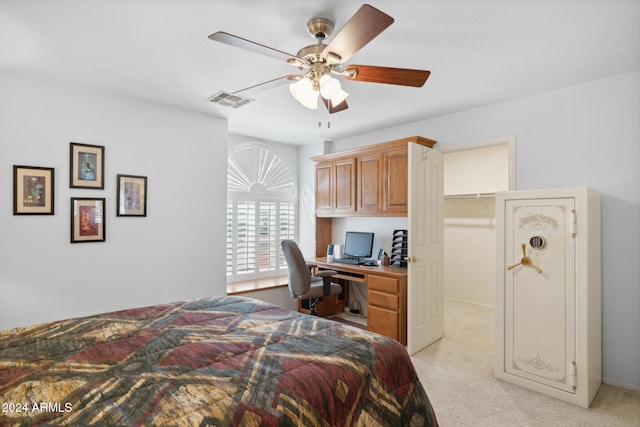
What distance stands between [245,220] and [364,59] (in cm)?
297

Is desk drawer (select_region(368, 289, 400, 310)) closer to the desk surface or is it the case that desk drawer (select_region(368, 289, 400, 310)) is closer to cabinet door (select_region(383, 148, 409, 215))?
the desk surface

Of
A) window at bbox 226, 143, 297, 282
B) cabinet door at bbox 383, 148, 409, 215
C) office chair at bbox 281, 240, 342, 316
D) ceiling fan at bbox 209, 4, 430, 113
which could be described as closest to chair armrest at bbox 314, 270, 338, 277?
office chair at bbox 281, 240, 342, 316

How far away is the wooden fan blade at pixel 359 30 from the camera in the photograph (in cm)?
Answer: 144

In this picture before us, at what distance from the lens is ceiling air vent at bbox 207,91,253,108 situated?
3160 millimetres

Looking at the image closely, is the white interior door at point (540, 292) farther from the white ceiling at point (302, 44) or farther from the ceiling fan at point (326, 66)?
the ceiling fan at point (326, 66)

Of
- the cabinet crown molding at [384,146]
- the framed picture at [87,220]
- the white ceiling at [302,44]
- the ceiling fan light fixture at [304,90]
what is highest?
the white ceiling at [302,44]

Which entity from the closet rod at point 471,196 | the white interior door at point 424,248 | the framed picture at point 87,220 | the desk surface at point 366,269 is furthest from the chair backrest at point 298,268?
the closet rod at point 471,196

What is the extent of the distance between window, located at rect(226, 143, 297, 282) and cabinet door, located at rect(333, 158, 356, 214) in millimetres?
1063

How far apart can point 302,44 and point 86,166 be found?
230 cm

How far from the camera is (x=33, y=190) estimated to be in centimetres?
283

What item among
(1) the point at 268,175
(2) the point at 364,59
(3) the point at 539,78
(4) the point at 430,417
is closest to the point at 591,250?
(3) the point at 539,78

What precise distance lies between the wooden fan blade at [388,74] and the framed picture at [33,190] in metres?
2.71

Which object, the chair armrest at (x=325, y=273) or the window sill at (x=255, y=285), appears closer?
the chair armrest at (x=325, y=273)

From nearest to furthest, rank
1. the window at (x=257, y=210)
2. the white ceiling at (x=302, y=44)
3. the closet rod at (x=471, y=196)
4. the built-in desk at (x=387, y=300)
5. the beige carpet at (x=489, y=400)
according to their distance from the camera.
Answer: the white ceiling at (x=302, y=44) → the beige carpet at (x=489, y=400) → the built-in desk at (x=387, y=300) → the window at (x=257, y=210) → the closet rod at (x=471, y=196)
